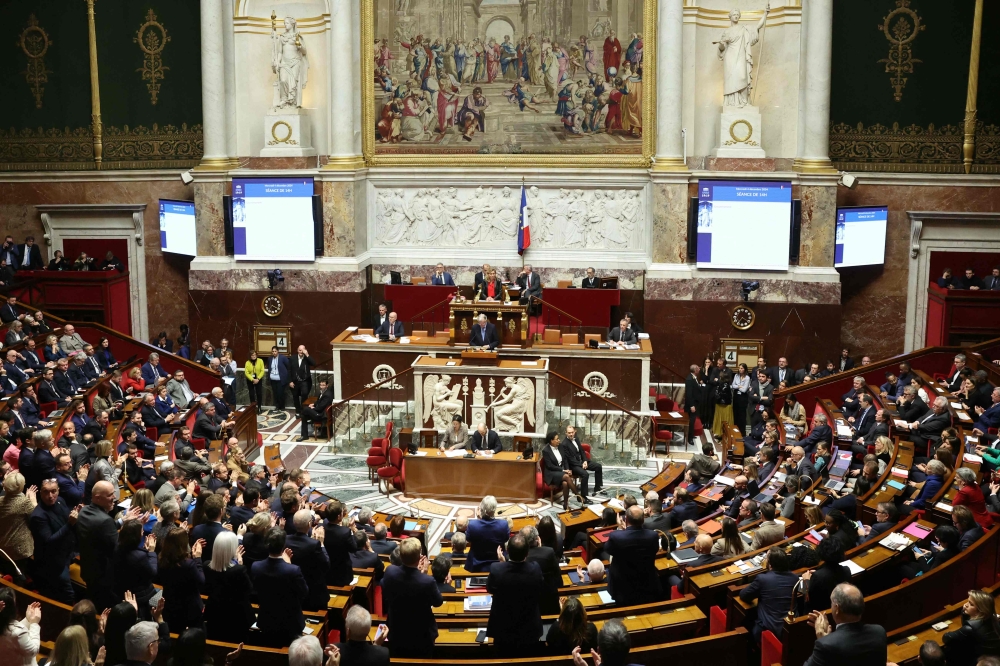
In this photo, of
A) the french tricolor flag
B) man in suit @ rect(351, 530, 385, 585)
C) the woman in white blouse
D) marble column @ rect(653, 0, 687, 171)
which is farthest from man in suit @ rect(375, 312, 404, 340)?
the woman in white blouse

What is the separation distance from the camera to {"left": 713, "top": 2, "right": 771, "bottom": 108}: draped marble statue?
2139 centimetres

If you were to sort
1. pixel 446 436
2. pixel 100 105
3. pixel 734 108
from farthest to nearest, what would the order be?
1. pixel 100 105
2. pixel 734 108
3. pixel 446 436

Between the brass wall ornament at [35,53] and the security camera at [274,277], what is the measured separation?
703 centimetres

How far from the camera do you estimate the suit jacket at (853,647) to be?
7.05 m

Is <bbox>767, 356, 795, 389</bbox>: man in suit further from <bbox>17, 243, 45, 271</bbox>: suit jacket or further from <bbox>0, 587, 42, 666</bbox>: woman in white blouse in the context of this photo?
<bbox>17, 243, 45, 271</bbox>: suit jacket

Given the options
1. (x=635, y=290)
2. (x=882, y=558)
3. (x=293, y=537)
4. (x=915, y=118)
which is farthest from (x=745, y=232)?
(x=293, y=537)

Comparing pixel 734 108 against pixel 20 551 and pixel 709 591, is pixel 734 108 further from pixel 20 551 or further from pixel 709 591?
pixel 20 551

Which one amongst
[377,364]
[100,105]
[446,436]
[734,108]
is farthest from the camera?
[100,105]

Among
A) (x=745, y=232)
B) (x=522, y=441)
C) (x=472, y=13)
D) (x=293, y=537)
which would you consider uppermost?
(x=472, y=13)

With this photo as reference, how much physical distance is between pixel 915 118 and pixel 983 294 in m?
4.03

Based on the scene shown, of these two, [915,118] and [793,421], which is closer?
[793,421]

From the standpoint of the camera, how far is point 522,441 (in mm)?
18203

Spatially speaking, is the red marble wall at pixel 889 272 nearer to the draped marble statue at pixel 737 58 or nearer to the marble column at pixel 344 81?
the draped marble statue at pixel 737 58

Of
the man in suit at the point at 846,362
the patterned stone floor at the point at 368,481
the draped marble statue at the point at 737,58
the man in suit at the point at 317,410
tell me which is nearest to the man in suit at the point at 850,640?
the patterned stone floor at the point at 368,481
